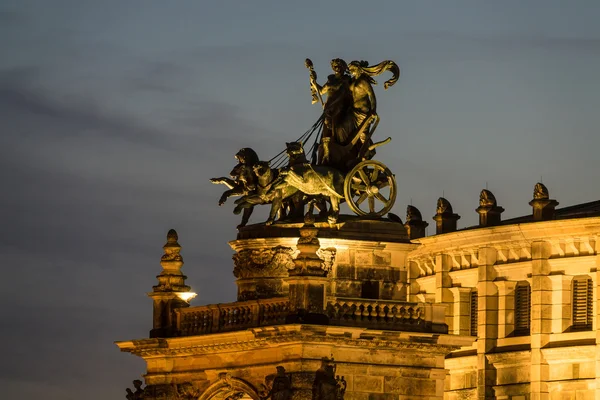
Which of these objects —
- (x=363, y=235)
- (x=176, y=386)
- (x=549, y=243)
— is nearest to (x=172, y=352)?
(x=176, y=386)

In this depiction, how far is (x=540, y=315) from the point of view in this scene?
132125 mm

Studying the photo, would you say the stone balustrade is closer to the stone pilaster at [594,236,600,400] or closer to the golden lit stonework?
the golden lit stonework

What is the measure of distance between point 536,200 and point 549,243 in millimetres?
2518

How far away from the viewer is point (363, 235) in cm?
10238

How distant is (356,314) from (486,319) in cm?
3438

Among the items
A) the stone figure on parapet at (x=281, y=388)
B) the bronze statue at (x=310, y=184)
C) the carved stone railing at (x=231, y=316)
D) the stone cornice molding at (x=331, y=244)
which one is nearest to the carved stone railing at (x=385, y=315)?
the carved stone railing at (x=231, y=316)

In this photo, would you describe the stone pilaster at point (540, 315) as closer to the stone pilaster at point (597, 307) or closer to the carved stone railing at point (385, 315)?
the stone pilaster at point (597, 307)

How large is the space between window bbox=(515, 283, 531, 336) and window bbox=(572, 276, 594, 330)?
2411 millimetres

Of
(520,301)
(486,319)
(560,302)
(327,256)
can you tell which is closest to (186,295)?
(327,256)

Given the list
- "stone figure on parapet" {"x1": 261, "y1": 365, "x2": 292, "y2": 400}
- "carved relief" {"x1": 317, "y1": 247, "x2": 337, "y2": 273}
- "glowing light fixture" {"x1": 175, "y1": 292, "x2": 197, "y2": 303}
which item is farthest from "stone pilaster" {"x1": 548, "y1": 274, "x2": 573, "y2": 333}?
"stone figure on parapet" {"x1": 261, "y1": 365, "x2": 292, "y2": 400}

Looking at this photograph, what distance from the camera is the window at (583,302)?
431 ft

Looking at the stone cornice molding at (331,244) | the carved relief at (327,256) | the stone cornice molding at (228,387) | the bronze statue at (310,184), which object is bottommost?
the stone cornice molding at (228,387)

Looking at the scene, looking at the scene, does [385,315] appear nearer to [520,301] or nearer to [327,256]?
[327,256]

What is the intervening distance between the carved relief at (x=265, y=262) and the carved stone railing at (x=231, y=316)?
3.64 ft
